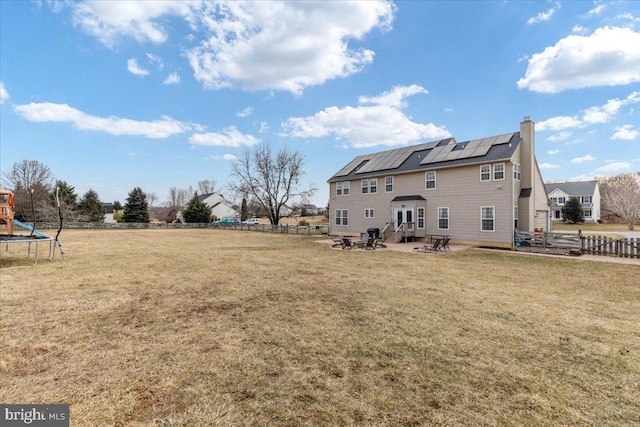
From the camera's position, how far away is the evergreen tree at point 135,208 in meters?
45.1

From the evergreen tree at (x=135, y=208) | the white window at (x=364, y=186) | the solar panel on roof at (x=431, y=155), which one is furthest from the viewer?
the evergreen tree at (x=135, y=208)

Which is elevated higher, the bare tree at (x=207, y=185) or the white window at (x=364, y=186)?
the bare tree at (x=207, y=185)

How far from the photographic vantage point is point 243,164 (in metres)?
39.7

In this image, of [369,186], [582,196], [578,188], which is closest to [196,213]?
[369,186]

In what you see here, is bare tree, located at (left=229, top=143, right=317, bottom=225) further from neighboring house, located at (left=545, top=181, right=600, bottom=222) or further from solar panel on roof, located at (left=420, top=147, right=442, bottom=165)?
neighboring house, located at (left=545, top=181, right=600, bottom=222)

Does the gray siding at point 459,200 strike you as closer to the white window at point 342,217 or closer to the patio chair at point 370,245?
the white window at point 342,217

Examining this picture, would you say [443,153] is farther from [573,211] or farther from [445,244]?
[573,211]

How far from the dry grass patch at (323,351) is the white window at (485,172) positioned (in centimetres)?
1053

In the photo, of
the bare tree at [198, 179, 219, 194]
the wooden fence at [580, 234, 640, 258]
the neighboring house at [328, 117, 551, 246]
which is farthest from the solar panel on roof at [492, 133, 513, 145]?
the bare tree at [198, 179, 219, 194]

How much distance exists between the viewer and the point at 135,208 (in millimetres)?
45344

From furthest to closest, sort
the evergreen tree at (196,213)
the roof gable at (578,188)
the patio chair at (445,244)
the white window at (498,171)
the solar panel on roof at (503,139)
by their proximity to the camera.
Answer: the roof gable at (578,188)
the evergreen tree at (196,213)
the solar panel on roof at (503,139)
the white window at (498,171)
the patio chair at (445,244)

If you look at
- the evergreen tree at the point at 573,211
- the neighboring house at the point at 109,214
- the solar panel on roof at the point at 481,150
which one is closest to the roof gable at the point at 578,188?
the evergreen tree at the point at 573,211

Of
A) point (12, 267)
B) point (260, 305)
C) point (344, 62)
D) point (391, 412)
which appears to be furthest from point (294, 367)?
point (344, 62)

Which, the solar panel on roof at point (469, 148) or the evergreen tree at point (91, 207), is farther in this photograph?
the evergreen tree at point (91, 207)
